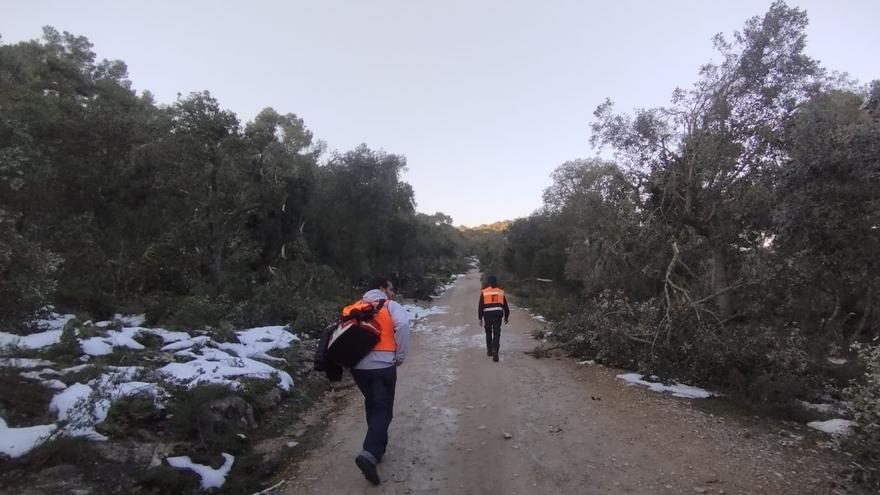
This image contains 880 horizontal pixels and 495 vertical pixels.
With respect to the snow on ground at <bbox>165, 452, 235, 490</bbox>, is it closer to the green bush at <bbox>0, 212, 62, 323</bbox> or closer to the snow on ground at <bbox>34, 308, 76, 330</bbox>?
the green bush at <bbox>0, 212, 62, 323</bbox>

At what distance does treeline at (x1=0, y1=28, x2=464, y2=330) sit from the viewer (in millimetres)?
9953

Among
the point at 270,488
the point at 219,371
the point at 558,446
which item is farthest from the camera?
the point at 219,371

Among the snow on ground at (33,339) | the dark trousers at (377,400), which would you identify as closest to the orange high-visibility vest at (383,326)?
the dark trousers at (377,400)

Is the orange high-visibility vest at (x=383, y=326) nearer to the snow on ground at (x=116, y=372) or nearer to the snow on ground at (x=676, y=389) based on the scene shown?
the snow on ground at (x=116, y=372)

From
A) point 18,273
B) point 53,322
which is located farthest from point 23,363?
point 53,322

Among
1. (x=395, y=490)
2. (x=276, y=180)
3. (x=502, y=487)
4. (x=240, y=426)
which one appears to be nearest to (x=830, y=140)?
(x=502, y=487)

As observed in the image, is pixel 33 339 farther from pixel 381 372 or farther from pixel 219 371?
pixel 381 372

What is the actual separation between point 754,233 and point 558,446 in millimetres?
7461

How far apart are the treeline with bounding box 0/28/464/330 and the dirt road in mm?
5906

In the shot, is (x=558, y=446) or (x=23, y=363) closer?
(x=558, y=446)

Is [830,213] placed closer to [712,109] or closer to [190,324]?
[712,109]

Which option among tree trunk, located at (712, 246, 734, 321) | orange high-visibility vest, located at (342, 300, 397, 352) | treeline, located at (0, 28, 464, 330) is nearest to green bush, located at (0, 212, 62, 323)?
treeline, located at (0, 28, 464, 330)

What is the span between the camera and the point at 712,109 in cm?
1088

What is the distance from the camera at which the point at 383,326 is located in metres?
4.70
